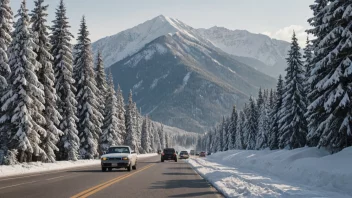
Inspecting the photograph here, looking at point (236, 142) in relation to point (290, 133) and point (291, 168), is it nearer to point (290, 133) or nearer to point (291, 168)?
point (290, 133)

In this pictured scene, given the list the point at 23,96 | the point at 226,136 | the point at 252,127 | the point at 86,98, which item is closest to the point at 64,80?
the point at 86,98

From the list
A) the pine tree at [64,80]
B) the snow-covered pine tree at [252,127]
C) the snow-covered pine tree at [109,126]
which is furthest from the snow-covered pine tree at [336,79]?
the snow-covered pine tree at [252,127]

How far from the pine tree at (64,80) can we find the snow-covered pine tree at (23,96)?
867cm

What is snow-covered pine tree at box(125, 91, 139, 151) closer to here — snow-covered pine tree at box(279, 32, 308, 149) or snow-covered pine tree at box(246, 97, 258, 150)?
snow-covered pine tree at box(246, 97, 258, 150)

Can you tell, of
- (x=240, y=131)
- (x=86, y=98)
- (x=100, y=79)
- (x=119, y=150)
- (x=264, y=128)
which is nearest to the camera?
(x=119, y=150)

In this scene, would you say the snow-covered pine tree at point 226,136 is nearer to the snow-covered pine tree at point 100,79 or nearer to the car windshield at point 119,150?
the snow-covered pine tree at point 100,79

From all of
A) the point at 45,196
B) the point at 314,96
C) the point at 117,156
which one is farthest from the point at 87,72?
the point at 45,196

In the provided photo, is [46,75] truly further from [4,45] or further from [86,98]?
[86,98]

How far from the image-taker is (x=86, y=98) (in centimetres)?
5141

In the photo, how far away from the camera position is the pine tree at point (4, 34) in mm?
33812

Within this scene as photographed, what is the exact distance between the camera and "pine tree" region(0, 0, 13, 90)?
33.8 m

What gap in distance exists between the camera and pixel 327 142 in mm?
26922

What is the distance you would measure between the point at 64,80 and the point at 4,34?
11.6 meters

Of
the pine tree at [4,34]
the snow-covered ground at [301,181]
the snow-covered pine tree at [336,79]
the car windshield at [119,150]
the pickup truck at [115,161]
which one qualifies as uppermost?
the pine tree at [4,34]
